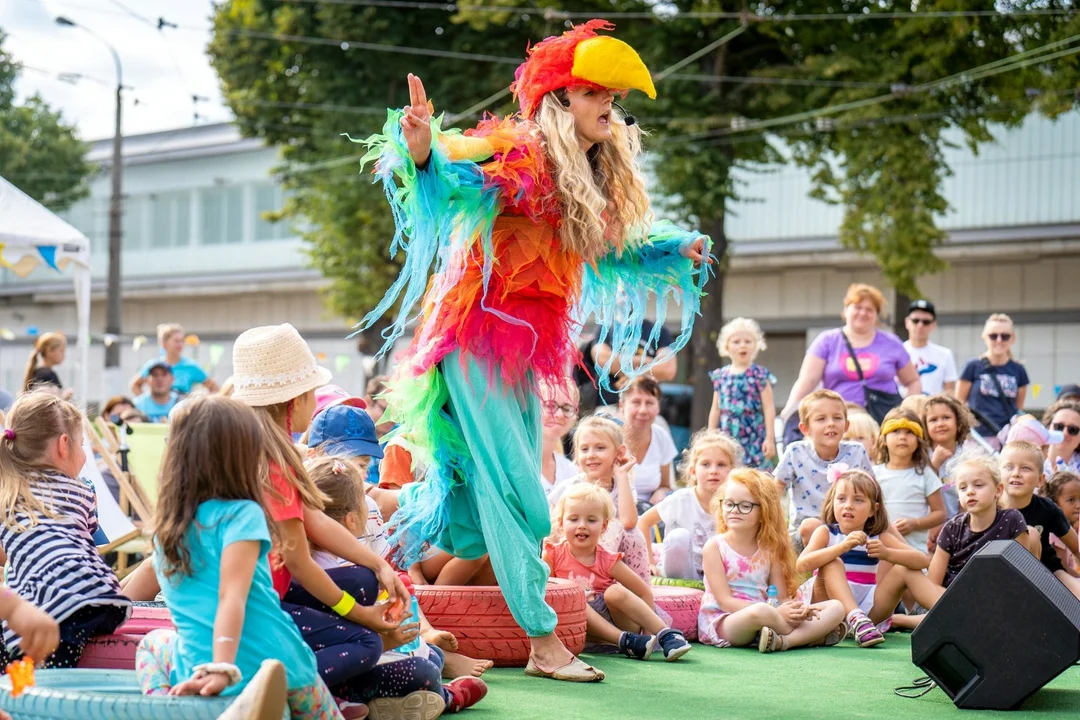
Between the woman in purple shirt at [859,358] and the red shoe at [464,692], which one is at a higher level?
the woman in purple shirt at [859,358]

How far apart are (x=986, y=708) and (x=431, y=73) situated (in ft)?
51.0

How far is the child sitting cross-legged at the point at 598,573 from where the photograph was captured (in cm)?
527

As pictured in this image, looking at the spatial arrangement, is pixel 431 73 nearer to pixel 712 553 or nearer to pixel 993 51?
pixel 993 51

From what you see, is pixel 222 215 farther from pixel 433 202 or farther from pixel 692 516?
pixel 433 202

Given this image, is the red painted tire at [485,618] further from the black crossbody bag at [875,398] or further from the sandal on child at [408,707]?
the black crossbody bag at [875,398]

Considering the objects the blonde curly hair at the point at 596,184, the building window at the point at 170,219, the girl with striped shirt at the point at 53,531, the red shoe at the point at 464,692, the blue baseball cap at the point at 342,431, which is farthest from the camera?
the building window at the point at 170,219

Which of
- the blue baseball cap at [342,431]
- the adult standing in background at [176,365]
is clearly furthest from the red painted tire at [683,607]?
the adult standing in background at [176,365]

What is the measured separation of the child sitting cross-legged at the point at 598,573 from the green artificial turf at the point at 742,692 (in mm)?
Answer: 151

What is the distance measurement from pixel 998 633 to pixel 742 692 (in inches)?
32.6

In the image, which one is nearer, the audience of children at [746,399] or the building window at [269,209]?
the audience of children at [746,399]

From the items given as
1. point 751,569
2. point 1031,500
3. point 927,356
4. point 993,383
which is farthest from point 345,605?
point 927,356

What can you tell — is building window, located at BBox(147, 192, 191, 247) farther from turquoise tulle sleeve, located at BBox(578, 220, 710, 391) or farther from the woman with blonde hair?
turquoise tulle sleeve, located at BBox(578, 220, 710, 391)

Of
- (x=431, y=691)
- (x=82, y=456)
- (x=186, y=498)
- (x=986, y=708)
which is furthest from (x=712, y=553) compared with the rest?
(x=186, y=498)

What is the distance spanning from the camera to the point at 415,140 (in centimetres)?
405
